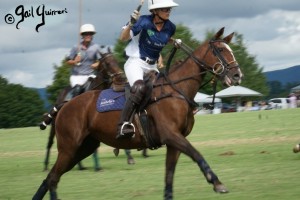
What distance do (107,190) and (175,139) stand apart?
2842 millimetres

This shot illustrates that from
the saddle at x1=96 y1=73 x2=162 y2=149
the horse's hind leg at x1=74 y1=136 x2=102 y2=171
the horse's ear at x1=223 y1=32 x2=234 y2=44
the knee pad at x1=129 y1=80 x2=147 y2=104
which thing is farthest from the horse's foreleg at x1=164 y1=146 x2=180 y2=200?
the horse's ear at x1=223 y1=32 x2=234 y2=44

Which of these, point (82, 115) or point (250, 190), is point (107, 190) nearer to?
point (82, 115)

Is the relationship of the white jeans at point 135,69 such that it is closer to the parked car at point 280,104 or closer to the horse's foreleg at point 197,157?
the horse's foreleg at point 197,157

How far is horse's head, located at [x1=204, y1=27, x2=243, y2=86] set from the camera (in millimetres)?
10273

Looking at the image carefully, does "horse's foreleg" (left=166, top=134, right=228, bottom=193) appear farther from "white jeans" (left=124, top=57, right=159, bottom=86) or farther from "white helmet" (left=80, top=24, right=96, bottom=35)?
"white helmet" (left=80, top=24, right=96, bottom=35)

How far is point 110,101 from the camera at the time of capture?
36.0ft

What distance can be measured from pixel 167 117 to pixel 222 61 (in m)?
1.19

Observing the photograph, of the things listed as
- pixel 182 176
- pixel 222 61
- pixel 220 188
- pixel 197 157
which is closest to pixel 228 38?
pixel 222 61

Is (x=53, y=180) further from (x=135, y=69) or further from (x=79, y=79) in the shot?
(x=79, y=79)

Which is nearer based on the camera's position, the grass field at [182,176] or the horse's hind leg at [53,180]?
the horse's hind leg at [53,180]

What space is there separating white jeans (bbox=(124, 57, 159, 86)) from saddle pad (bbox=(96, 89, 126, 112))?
1.04 feet

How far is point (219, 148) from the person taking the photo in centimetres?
2044

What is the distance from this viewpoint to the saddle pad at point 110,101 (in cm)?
1091

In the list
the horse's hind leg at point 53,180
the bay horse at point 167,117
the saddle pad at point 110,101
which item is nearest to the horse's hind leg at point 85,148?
the bay horse at point 167,117
